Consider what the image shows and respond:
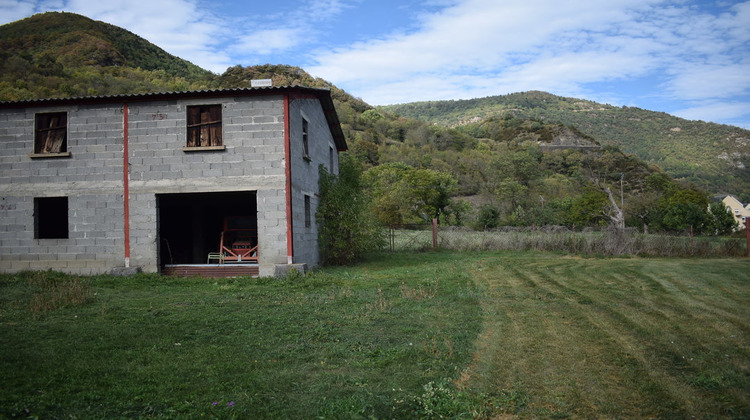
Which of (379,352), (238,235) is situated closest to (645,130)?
(238,235)

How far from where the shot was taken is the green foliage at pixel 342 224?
17.8 metres

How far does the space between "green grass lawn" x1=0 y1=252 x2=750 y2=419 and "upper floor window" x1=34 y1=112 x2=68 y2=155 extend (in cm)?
563

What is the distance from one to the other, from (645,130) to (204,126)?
97778mm

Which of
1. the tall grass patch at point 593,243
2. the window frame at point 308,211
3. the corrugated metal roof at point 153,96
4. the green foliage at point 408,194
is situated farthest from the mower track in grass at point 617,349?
the green foliage at point 408,194

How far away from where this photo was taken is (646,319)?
7.66 m

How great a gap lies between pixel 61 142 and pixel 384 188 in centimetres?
2680

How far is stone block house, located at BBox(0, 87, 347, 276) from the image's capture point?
1414 centimetres

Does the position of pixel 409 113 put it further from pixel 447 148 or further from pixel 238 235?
pixel 238 235

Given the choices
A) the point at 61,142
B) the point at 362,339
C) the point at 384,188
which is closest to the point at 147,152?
the point at 61,142

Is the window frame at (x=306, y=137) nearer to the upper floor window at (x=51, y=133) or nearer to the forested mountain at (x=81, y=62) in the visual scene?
the upper floor window at (x=51, y=133)

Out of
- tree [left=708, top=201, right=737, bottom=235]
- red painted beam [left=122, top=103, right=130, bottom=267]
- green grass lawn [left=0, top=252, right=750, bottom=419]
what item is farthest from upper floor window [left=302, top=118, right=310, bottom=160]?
tree [left=708, top=201, right=737, bottom=235]

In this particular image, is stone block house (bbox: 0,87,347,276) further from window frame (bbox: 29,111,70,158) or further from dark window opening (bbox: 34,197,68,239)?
dark window opening (bbox: 34,197,68,239)

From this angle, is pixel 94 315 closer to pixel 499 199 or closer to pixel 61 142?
pixel 61 142

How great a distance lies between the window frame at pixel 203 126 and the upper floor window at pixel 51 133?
3987 millimetres
